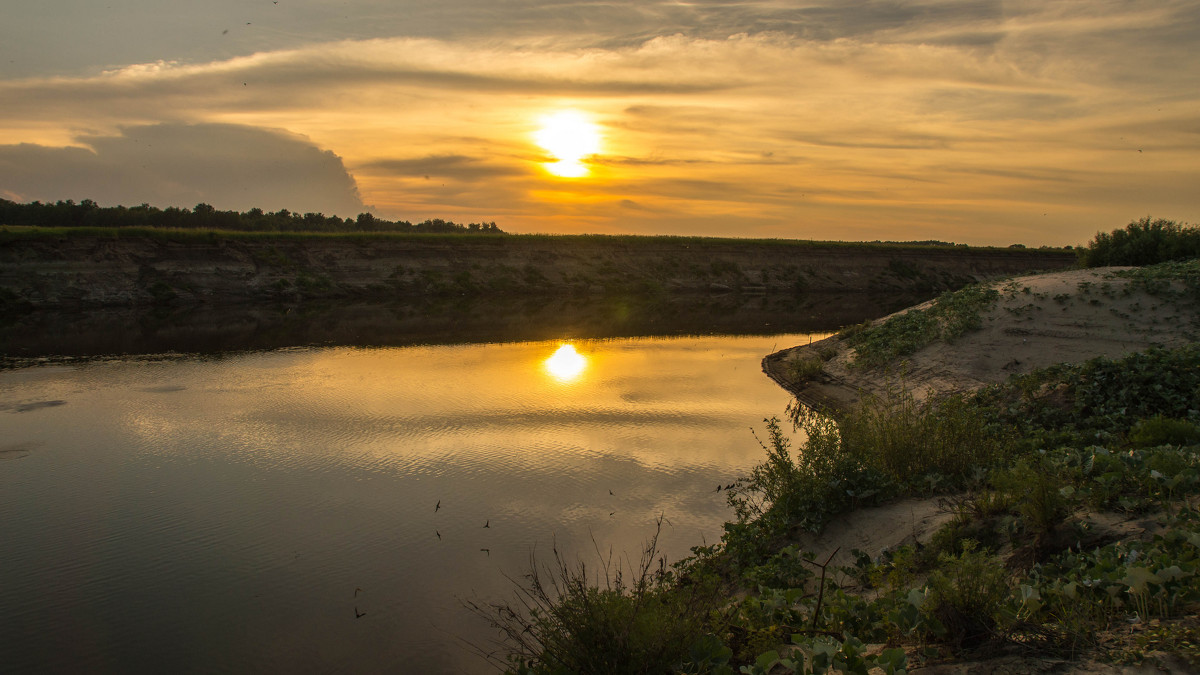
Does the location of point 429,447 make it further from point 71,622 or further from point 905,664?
point 905,664

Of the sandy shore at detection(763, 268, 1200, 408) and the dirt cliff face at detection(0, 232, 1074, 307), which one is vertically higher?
the dirt cliff face at detection(0, 232, 1074, 307)

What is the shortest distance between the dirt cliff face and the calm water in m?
25.4

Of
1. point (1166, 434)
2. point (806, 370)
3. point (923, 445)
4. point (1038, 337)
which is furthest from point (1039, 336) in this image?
point (923, 445)

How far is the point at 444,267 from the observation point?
5453 cm

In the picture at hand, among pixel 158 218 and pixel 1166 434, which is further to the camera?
pixel 158 218

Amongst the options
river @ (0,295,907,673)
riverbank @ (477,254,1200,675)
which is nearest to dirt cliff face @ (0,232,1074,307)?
river @ (0,295,907,673)

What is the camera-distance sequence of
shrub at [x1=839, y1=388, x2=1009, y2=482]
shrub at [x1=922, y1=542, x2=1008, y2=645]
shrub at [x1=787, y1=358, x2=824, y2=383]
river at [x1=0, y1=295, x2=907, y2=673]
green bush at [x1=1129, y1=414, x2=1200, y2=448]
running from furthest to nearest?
shrub at [x1=787, y1=358, x2=824, y2=383] → shrub at [x1=839, y1=388, x2=1009, y2=482] → green bush at [x1=1129, y1=414, x2=1200, y2=448] → river at [x1=0, y1=295, x2=907, y2=673] → shrub at [x1=922, y1=542, x2=1008, y2=645]

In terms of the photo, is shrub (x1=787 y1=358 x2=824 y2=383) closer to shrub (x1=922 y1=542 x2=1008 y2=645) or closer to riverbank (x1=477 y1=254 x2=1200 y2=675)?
riverbank (x1=477 y1=254 x2=1200 y2=675)

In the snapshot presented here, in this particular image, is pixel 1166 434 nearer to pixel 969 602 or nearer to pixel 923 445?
pixel 923 445

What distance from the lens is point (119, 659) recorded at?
6.55 metres

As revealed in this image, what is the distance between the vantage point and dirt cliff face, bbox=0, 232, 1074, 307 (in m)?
40.6

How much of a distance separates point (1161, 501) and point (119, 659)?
9.42 meters

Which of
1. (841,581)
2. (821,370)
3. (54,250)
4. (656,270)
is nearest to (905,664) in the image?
(841,581)

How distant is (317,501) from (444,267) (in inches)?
1793
